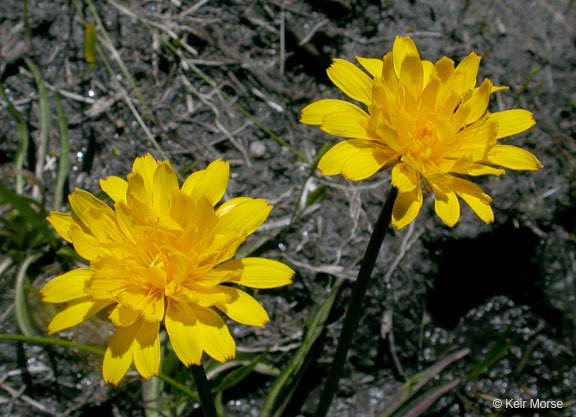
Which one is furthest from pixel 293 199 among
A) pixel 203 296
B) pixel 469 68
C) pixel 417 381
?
pixel 203 296

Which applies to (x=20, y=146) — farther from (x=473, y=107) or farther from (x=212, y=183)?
(x=473, y=107)

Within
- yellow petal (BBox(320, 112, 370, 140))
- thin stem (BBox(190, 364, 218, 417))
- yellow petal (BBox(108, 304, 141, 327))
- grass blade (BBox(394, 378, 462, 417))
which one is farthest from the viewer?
grass blade (BBox(394, 378, 462, 417))

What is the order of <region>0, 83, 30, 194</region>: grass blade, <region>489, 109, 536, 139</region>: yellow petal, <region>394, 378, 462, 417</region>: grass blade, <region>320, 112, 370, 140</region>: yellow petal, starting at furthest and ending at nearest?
1. <region>0, 83, 30, 194</region>: grass blade
2. <region>394, 378, 462, 417</region>: grass blade
3. <region>489, 109, 536, 139</region>: yellow petal
4. <region>320, 112, 370, 140</region>: yellow petal

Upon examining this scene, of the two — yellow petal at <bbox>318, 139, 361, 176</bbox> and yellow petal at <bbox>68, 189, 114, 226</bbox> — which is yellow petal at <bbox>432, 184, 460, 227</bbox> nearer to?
yellow petal at <bbox>318, 139, 361, 176</bbox>

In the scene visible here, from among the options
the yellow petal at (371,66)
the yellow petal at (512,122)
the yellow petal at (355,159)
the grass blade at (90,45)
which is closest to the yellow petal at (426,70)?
the yellow petal at (371,66)
